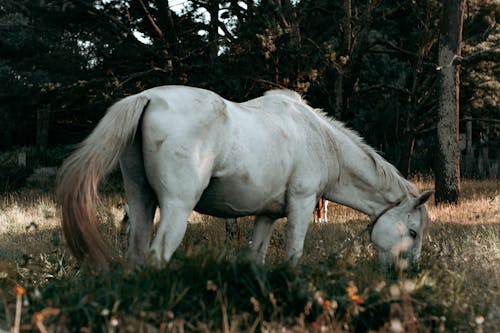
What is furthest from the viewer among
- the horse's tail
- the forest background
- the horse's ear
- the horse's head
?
the forest background

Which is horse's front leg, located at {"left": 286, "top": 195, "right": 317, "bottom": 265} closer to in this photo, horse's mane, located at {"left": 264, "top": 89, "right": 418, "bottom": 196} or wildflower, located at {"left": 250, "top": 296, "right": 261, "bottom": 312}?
horse's mane, located at {"left": 264, "top": 89, "right": 418, "bottom": 196}

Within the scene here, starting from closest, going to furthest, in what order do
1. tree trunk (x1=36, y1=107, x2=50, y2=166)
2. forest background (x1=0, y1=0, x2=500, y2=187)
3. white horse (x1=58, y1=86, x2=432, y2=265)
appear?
white horse (x1=58, y1=86, x2=432, y2=265) → forest background (x1=0, y1=0, x2=500, y2=187) → tree trunk (x1=36, y1=107, x2=50, y2=166)

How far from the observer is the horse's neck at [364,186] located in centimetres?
623

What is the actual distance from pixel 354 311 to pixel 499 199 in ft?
31.8

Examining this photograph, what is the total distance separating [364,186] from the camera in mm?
6316

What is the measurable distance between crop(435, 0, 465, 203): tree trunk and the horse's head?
696cm

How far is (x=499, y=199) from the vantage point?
12188 millimetres

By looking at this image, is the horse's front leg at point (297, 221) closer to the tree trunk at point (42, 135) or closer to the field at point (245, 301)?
the field at point (245, 301)

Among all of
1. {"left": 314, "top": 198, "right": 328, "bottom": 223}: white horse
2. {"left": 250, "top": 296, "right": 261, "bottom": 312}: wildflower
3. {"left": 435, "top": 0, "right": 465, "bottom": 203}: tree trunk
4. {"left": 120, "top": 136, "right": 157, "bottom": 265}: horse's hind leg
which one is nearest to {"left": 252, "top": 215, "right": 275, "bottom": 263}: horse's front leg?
{"left": 120, "top": 136, "right": 157, "bottom": 265}: horse's hind leg

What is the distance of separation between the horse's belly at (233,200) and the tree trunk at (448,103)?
26.8 ft

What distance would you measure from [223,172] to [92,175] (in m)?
1.01

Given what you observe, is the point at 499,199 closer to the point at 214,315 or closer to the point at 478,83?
the point at 478,83

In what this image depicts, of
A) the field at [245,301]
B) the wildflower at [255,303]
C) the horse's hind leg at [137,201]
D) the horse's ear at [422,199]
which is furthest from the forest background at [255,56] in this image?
the wildflower at [255,303]

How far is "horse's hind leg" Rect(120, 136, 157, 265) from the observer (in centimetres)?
499
